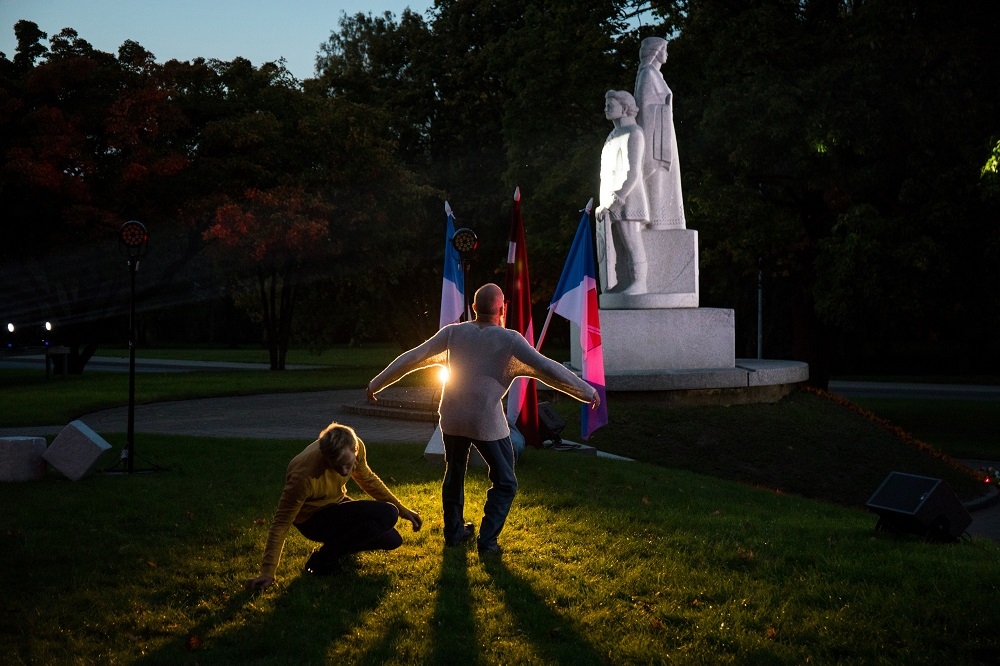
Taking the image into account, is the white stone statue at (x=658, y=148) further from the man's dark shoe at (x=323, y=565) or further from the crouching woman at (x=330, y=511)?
the man's dark shoe at (x=323, y=565)

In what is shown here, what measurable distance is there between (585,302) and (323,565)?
17.2 ft

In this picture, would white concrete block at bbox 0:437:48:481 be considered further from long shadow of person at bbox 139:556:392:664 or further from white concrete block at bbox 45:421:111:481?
long shadow of person at bbox 139:556:392:664

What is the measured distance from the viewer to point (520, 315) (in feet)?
35.4

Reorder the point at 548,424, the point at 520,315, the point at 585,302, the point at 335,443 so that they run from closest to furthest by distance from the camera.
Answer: the point at 335,443 < the point at 520,315 < the point at 585,302 < the point at 548,424

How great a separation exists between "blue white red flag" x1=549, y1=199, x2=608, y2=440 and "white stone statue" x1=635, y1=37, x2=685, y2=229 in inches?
232

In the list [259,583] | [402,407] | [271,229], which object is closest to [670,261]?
[402,407]

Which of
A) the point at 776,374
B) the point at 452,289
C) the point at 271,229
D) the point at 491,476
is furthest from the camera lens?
the point at 271,229

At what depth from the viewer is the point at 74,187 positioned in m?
23.9

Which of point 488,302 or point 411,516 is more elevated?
point 488,302

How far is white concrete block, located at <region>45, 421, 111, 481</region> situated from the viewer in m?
10.1

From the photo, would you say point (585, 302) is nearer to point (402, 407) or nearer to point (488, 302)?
point (488, 302)

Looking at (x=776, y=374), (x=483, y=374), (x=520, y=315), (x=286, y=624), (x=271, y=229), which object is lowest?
(x=286, y=624)

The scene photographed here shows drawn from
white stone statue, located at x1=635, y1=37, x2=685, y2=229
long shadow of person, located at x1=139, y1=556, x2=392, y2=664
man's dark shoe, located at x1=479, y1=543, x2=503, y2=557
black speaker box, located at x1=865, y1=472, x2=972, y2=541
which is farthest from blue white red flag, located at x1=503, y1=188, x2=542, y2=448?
white stone statue, located at x1=635, y1=37, x2=685, y2=229

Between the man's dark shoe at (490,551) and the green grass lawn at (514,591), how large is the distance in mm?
79
